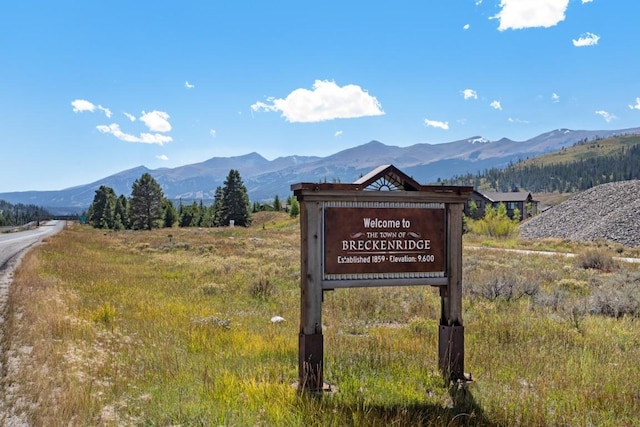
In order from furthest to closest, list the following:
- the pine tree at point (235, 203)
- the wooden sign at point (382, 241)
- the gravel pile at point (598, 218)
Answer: the pine tree at point (235, 203) → the gravel pile at point (598, 218) → the wooden sign at point (382, 241)

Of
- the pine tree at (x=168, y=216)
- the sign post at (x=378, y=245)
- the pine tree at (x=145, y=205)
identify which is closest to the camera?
the sign post at (x=378, y=245)

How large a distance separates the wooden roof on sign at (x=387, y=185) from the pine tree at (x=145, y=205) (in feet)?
256

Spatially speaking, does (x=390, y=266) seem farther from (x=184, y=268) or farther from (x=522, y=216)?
(x=522, y=216)

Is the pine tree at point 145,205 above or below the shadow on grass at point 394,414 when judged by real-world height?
above

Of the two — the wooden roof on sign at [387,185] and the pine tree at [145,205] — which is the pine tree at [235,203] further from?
the wooden roof on sign at [387,185]

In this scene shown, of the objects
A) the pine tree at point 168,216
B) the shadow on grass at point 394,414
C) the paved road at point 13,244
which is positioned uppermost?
the pine tree at point 168,216

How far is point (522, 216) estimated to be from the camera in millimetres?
102438

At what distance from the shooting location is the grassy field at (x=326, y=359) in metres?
4.68

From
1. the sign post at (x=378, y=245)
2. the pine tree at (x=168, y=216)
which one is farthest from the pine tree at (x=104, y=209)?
the sign post at (x=378, y=245)

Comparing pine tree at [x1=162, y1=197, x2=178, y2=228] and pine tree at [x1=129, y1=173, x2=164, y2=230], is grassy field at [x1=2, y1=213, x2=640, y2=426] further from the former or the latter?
pine tree at [x1=162, y1=197, x2=178, y2=228]

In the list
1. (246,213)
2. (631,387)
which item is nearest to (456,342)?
(631,387)

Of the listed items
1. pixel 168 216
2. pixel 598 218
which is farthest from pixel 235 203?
pixel 598 218

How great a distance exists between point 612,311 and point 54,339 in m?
11.6

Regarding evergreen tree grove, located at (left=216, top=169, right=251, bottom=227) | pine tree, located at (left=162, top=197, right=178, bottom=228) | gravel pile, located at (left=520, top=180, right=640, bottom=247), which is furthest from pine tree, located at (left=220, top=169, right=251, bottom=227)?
gravel pile, located at (left=520, top=180, right=640, bottom=247)
